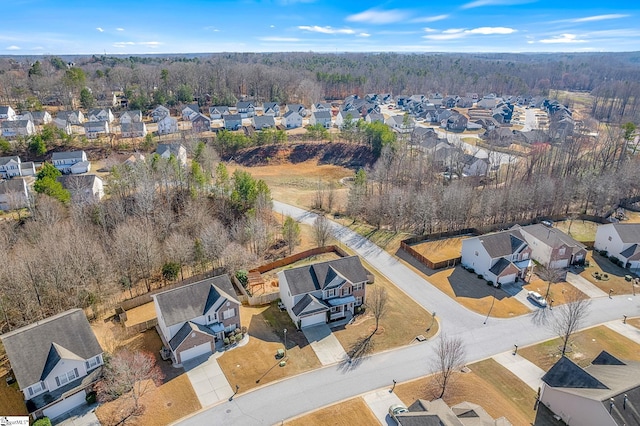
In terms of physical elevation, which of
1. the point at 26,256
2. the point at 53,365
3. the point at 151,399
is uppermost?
the point at 26,256

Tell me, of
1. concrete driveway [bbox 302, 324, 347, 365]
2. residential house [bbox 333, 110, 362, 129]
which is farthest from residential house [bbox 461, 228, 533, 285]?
residential house [bbox 333, 110, 362, 129]

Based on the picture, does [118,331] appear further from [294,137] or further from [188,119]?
[188,119]

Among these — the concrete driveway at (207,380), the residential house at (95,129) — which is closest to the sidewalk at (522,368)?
the concrete driveway at (207,380)

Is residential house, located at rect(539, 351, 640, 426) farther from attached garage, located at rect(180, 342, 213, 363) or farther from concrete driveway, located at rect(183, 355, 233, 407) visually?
attached garage, located at rect(180, 342, 213, 363)

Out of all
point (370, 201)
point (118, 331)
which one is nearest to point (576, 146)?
point (370, 201)

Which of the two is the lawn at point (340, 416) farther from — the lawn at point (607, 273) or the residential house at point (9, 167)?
the residential house at point (9, 167)

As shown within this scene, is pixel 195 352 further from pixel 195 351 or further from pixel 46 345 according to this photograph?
pixel 46 345

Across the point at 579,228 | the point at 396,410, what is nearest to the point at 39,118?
the point at 396,410
